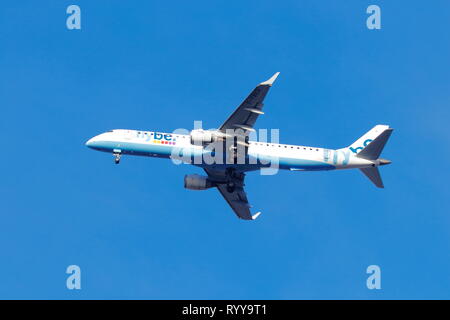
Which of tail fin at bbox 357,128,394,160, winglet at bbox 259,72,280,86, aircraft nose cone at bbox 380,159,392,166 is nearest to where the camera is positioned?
winglet at bbox 259,72,280,86

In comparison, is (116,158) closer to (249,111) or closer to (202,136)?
(202,136)

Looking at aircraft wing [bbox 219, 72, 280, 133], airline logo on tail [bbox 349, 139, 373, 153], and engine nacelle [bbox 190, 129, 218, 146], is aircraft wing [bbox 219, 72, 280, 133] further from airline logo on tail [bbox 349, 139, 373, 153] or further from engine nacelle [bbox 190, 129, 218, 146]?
airline logo on tail [bbox 349, 139, 373, 153]

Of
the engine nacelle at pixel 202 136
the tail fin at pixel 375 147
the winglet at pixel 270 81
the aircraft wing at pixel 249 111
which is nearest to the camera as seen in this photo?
the winglet at pixel 270 81

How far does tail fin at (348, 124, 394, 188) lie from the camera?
69875mm

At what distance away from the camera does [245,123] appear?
6938 cm

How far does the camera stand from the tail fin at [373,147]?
69.9m

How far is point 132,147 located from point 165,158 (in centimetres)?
346

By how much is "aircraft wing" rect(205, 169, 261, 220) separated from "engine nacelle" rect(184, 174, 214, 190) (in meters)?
0.75

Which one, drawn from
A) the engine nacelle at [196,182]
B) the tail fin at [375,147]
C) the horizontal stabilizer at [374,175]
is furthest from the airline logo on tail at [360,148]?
the engine nacelle at [196,182]

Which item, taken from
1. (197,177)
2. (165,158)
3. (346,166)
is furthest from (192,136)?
(346,166)

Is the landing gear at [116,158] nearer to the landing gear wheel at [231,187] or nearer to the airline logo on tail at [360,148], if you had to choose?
the landing gear wheel at [231,187]

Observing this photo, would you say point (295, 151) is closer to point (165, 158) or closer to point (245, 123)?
point (245, 123)

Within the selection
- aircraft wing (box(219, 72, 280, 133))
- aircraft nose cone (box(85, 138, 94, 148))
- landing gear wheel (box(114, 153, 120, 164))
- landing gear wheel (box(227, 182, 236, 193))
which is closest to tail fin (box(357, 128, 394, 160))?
aircraft wing (box(219, 72, 280, 133))

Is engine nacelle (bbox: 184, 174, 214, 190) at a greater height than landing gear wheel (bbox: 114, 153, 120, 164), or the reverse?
landing gear wheel (bbox: 114, 153, 120, 164)
